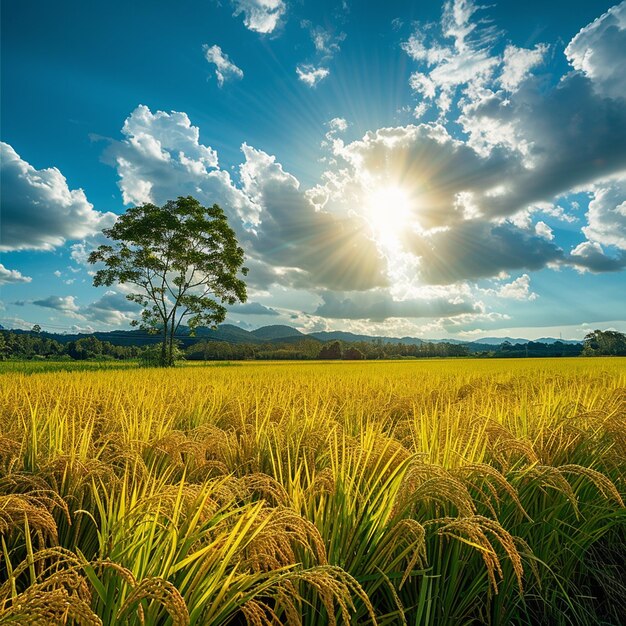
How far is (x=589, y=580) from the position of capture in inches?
110

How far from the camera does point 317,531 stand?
1505mm

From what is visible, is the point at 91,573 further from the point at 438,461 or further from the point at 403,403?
the point at 403,403

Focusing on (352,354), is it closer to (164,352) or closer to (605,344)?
(164,352)

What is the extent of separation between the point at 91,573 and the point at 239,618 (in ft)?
2.93

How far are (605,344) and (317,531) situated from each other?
437 ft

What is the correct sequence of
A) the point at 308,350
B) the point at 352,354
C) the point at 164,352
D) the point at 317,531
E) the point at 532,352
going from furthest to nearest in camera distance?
the point at 308,350 → the point at 352,354 → the point at 532,352 → the point at 164,352 → the point at 317,531

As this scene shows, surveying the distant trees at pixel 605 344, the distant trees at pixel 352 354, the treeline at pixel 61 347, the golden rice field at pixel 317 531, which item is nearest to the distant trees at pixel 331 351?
the distant trees at pixel 352 354

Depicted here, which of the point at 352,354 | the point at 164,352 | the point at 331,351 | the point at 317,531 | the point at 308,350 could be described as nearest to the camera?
the point at 317,531

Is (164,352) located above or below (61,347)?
above

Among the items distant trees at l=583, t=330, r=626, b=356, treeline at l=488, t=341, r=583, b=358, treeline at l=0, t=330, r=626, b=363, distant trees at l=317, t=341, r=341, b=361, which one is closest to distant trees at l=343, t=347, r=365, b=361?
treeline at l=0, t=330, r=626, b=363

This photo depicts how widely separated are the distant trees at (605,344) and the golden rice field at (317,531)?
11203cm

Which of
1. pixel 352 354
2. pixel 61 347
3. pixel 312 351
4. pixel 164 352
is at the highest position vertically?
pixel 164 352

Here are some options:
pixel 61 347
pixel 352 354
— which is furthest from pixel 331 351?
pixel 61 347

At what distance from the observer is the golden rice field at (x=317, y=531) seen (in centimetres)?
146
